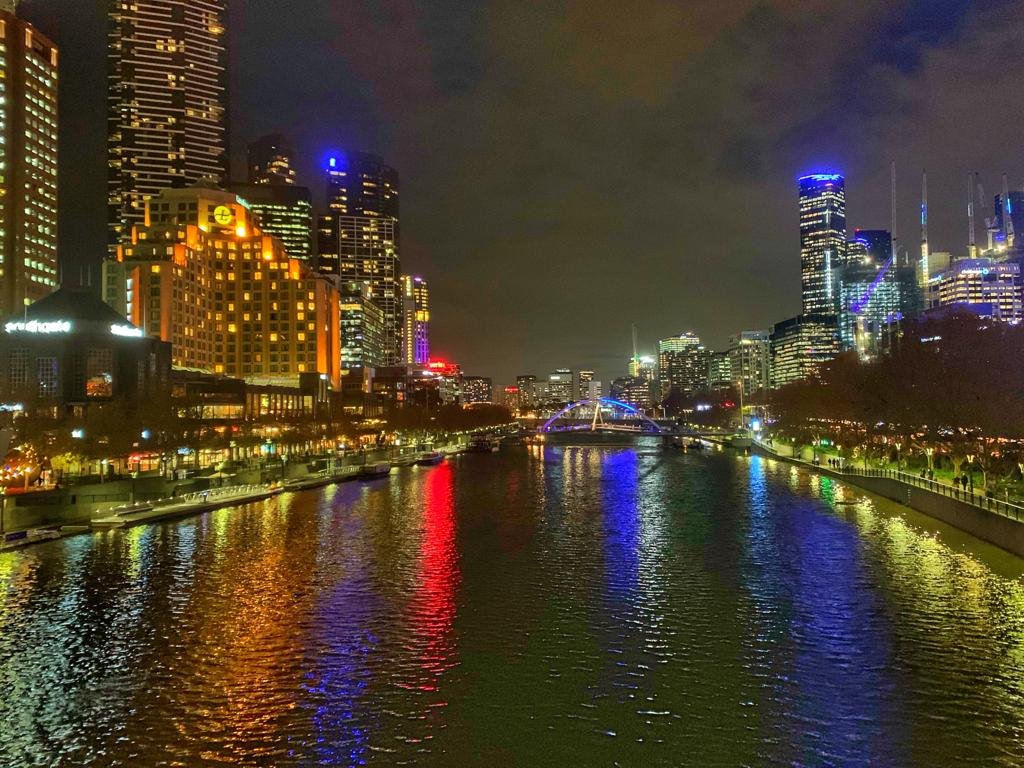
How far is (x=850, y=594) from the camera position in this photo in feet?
75.4

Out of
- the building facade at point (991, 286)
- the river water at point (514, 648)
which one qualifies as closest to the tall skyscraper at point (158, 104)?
the river water at point (514, 648)

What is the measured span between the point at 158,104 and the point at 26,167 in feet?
222

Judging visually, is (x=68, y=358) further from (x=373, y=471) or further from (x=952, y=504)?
(x=952, y=504)

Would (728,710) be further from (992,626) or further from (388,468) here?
(388,468)

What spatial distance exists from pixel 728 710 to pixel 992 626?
30.7 feet

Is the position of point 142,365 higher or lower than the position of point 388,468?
higher

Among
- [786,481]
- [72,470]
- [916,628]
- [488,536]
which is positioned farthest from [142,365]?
[916,628]

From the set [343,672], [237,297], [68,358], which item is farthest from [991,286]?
[343,672]

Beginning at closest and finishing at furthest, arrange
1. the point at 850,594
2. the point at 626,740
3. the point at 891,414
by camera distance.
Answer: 1. the point at 626,740
2. the point at 850,594
3. the point at 891,414

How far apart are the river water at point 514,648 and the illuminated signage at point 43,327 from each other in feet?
117

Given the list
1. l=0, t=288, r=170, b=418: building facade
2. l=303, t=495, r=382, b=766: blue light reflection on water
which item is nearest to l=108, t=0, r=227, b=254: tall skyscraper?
l=0, t=288, r=170, b=418: building facade

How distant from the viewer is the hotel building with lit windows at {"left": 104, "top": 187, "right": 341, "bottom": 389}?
112 meters

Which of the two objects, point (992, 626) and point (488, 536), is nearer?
point (992, 626)

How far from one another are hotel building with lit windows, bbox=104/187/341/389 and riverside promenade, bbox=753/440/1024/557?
86.2 metres
